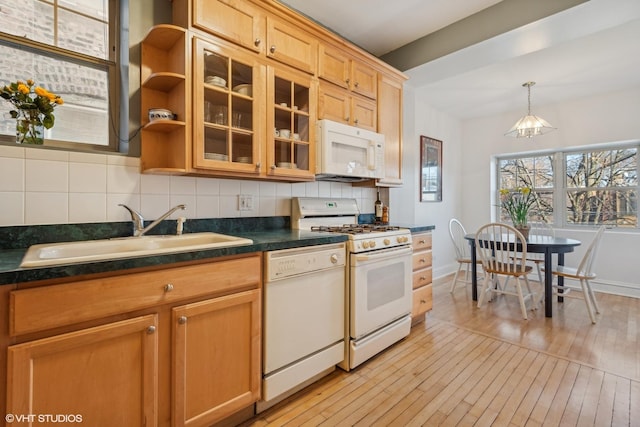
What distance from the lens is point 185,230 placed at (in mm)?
1822

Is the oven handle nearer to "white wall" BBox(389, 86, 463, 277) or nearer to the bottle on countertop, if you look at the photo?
the bottle on countertop

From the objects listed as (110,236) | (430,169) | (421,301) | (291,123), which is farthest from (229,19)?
(430,169)

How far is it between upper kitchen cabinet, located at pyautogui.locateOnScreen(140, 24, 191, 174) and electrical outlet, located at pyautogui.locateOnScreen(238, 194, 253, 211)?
1.66 feet

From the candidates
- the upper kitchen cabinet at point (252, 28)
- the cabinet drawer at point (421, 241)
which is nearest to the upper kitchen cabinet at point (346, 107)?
the upper kitchen cabinet at point (252, 28)

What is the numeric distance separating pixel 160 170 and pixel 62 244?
1.77 ft

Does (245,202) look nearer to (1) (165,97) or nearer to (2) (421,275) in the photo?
(1) (165,97)

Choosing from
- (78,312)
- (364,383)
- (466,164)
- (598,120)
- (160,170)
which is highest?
(598,120)

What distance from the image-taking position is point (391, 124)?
2814 millimetres

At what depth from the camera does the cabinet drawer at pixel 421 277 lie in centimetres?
261

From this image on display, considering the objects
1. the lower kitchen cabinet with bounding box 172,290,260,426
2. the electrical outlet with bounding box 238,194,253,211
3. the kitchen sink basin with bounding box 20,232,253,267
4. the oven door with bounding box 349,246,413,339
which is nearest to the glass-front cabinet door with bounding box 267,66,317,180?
the electrical outlet with bounding box 238,194,253,211

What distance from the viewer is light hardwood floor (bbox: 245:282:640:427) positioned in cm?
155

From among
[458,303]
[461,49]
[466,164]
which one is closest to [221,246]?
[461,49]

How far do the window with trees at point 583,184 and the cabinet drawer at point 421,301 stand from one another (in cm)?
274

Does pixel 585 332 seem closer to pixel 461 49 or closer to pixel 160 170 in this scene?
Result: pixel 461 49
